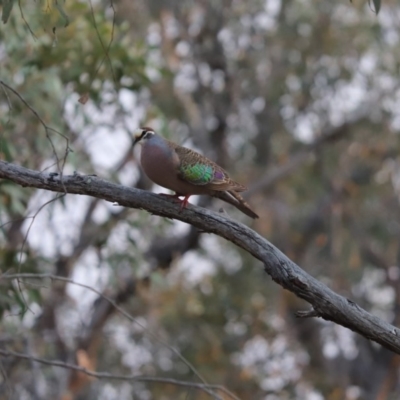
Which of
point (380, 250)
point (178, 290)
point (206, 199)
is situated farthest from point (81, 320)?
point (380, 250)

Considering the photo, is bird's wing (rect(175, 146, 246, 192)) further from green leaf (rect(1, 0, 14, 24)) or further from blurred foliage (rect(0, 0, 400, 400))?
blurred foliage (rect(0, 0, 400, 400))

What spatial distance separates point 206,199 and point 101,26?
518 centimetres

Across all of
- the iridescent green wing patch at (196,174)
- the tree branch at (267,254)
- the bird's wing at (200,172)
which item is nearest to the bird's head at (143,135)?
the bird's wing at (200,172)

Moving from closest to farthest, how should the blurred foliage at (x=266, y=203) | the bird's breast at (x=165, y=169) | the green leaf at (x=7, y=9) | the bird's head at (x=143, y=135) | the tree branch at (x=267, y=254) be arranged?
the tree branch at (x=267, y=254)
the green leaf at (x=7, y=9)
the bird's breast at (x=165, y=169)
the bird's head at (x=143, y=135)
the blurred foliage at (x=266, y=203)

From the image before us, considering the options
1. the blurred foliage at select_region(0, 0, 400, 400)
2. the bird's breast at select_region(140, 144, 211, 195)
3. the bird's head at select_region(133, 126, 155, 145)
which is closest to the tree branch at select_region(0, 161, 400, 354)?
the bird's breast at select_region(140, 144, 211, 195)

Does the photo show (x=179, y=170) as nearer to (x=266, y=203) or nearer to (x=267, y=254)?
(x=267, y=254)

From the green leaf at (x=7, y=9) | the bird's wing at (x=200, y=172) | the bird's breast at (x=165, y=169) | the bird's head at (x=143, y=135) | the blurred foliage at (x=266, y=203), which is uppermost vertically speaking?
the blurred foliage at (x=266, y=203)

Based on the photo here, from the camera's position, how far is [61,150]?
27.1 ft

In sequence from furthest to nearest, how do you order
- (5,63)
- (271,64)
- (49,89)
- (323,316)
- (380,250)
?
(380,250), (271,64), (5,63), (49,89), (323,316)

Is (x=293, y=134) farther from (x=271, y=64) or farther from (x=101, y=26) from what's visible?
(x=101, y=26)

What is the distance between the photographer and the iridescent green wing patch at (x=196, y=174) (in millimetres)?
5676

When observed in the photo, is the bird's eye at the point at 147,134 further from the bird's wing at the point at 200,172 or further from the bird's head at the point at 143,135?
the bird's wing at the point at 200,172

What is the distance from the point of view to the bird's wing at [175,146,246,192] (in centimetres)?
569

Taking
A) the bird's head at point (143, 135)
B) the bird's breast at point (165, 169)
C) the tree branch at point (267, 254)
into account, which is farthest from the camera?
the bird's head at point (143, 135)
